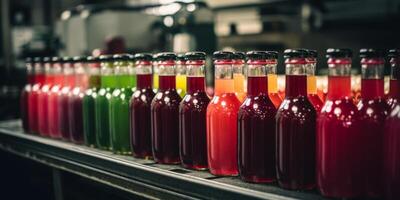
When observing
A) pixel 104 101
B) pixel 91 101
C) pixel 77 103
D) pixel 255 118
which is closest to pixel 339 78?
pixel 255 118

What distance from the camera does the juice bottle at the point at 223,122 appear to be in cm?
131

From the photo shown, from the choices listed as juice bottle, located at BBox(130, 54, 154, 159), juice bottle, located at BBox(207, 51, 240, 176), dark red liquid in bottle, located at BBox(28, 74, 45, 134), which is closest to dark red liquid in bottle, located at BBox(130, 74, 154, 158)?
juice bottle, located at BBox(130, 54, 154, 159)

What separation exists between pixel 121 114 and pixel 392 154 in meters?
0.90

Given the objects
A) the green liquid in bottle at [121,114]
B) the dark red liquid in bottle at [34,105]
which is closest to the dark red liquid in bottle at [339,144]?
the green liquid in bottle at [121,114]

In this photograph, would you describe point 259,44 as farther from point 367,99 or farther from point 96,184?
point 367,99

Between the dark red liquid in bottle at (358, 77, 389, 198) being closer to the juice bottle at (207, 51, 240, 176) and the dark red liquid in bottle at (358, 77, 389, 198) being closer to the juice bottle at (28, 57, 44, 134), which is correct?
the juice bottle at (207, 51, 240, 176)

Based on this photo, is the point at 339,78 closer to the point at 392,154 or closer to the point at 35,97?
the point at 392,154

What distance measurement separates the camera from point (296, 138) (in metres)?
1.17

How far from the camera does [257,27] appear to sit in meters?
4.78

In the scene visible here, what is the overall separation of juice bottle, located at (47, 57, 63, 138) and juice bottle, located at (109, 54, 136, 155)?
480 mm

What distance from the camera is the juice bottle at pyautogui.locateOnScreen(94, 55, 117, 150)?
5.67ft

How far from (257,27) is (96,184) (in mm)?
3114

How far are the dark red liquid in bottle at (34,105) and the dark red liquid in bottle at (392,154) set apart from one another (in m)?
1.59

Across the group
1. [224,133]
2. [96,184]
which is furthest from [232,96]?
[96,184]
